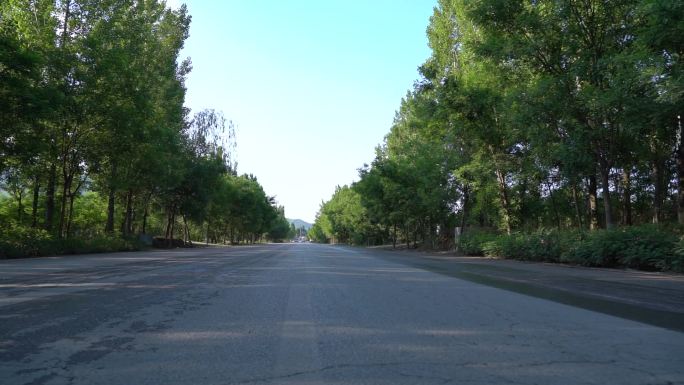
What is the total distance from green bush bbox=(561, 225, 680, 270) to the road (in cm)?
875

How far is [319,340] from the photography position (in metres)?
6.12

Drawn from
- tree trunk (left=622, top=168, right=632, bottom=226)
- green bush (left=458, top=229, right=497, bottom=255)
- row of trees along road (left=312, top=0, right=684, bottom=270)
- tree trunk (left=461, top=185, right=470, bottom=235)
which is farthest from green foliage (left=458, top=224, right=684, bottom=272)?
tree trunk (left=461, top=185, right=470, bottom=235)

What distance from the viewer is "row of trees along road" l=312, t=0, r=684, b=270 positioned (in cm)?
1600

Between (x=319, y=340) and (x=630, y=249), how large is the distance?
15.3m

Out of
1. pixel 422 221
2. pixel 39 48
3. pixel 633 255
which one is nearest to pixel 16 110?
pixel 39 48

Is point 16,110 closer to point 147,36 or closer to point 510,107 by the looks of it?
point 147,36

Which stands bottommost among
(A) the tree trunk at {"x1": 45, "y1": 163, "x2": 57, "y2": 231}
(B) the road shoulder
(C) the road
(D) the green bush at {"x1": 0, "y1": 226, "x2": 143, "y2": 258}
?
(C) the road

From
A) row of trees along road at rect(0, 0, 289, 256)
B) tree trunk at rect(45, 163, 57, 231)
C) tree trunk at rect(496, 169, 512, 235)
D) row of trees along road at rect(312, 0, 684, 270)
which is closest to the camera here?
row of trees along road at rect(312, 0, 684, 270)

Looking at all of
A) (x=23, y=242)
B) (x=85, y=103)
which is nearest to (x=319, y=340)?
(x=23, y=242)

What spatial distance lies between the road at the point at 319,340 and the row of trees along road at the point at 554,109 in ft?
29.1

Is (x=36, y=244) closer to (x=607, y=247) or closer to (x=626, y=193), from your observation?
(x=607, y=247)

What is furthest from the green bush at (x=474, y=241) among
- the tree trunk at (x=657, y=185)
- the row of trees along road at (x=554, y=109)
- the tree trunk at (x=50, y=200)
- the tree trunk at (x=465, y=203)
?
the tree trunk at (x=50, y=200)

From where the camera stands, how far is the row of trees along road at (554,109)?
16.0 m

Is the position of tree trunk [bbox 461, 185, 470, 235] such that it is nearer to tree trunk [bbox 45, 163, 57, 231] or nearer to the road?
tree trunk [bbox 45, 163, 57, 231]
